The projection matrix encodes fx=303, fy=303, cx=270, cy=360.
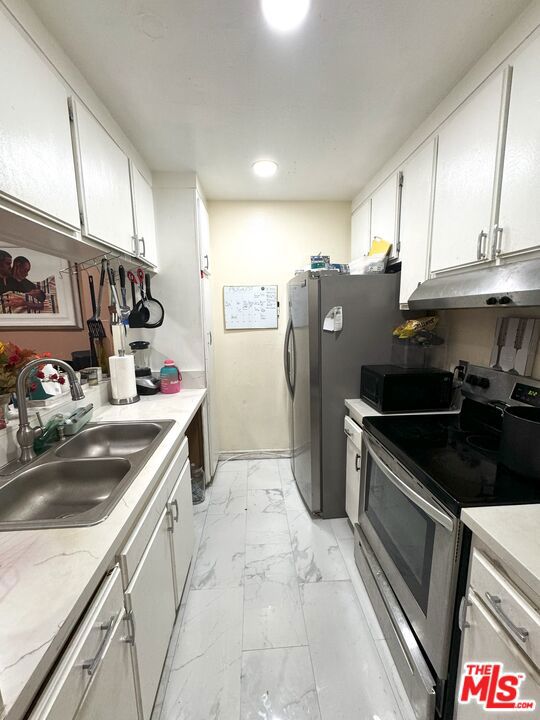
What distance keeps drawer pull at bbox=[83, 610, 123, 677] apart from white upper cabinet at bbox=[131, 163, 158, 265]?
5.50 ft

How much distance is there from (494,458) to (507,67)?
4.60 feet

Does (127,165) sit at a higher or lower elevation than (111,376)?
higher

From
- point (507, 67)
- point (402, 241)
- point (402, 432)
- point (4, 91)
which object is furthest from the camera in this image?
point (402, 241)

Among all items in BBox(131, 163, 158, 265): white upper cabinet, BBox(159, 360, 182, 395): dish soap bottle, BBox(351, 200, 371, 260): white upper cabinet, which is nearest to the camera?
BBox(131, 163, 158, 265): white upper cabinet

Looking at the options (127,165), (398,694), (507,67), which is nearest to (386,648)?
(398,694)

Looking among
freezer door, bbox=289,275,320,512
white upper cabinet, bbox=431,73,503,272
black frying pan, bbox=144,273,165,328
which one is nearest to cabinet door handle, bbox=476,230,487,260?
white upper cabinet, bbox=431,73,503,272

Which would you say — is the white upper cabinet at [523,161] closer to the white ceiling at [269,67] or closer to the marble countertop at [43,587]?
the white ceiling at [269,67]

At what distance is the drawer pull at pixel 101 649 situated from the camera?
0.63 m

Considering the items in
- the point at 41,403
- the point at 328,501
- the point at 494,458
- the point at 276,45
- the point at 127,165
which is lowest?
the point at 328,501

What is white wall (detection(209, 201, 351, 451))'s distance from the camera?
2.71 m

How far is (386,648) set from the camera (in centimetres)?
130

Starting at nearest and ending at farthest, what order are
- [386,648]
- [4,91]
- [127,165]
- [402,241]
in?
1. [4,91]
2. [386,648]
3. [127,165]
4. [402,241]

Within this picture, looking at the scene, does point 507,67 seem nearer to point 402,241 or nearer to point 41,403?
point 402,241

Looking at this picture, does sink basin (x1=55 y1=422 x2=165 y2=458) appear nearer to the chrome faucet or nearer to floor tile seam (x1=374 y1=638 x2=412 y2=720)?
the chrome faucet
